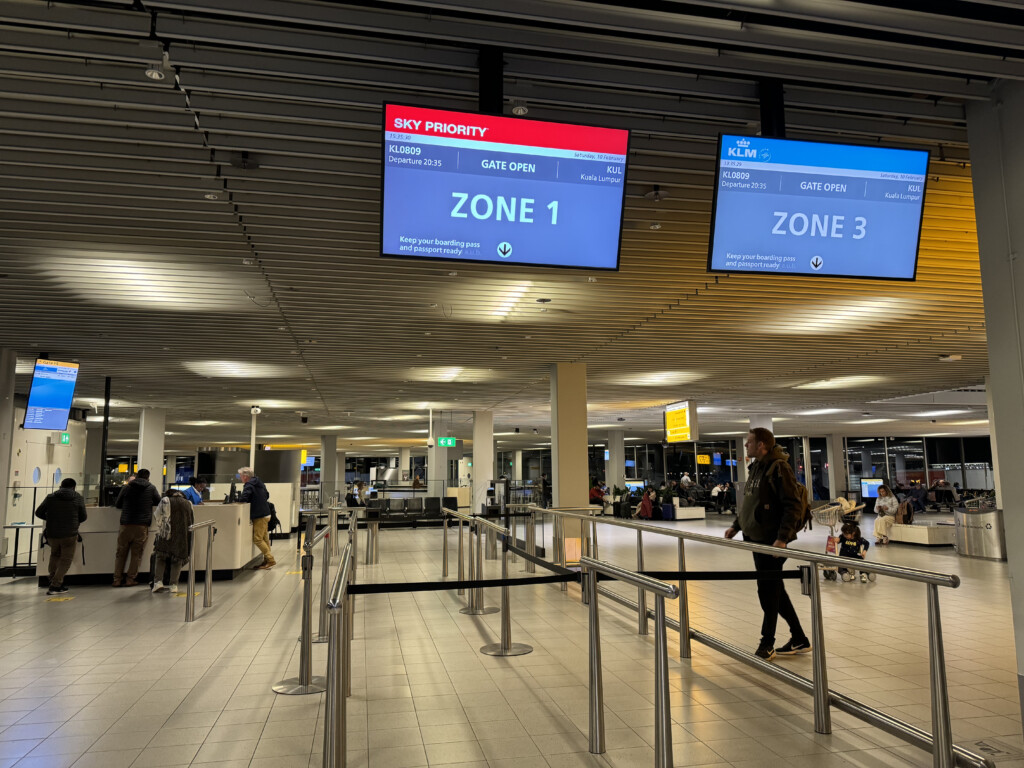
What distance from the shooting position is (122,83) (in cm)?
366

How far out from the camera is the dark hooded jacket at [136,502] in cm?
873

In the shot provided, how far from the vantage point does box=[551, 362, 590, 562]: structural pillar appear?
11.7 meters

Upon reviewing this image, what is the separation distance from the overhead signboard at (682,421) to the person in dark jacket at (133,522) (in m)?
11.6


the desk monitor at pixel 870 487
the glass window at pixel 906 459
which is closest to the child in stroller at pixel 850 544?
the desk monitor at pixel 870 487

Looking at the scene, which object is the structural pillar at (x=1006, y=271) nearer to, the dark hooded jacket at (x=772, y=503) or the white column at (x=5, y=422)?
the dark hooded jacket at (x=772, y=503)

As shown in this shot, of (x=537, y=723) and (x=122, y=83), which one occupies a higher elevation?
(x=122, y=83)

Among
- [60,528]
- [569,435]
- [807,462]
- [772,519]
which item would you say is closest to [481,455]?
[569,435]

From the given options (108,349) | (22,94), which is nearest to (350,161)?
(22,94)

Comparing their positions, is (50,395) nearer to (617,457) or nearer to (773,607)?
(773,607)

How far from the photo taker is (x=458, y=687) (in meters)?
4.48

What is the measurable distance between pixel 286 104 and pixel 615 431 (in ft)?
83.0

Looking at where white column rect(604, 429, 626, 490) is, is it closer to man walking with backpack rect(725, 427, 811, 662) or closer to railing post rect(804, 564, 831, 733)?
man walking with backpack rect(725, 427, 811, 662)

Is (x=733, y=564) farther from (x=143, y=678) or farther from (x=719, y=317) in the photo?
(x=143, y=678)

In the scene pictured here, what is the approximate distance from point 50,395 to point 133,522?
9.54 ft
